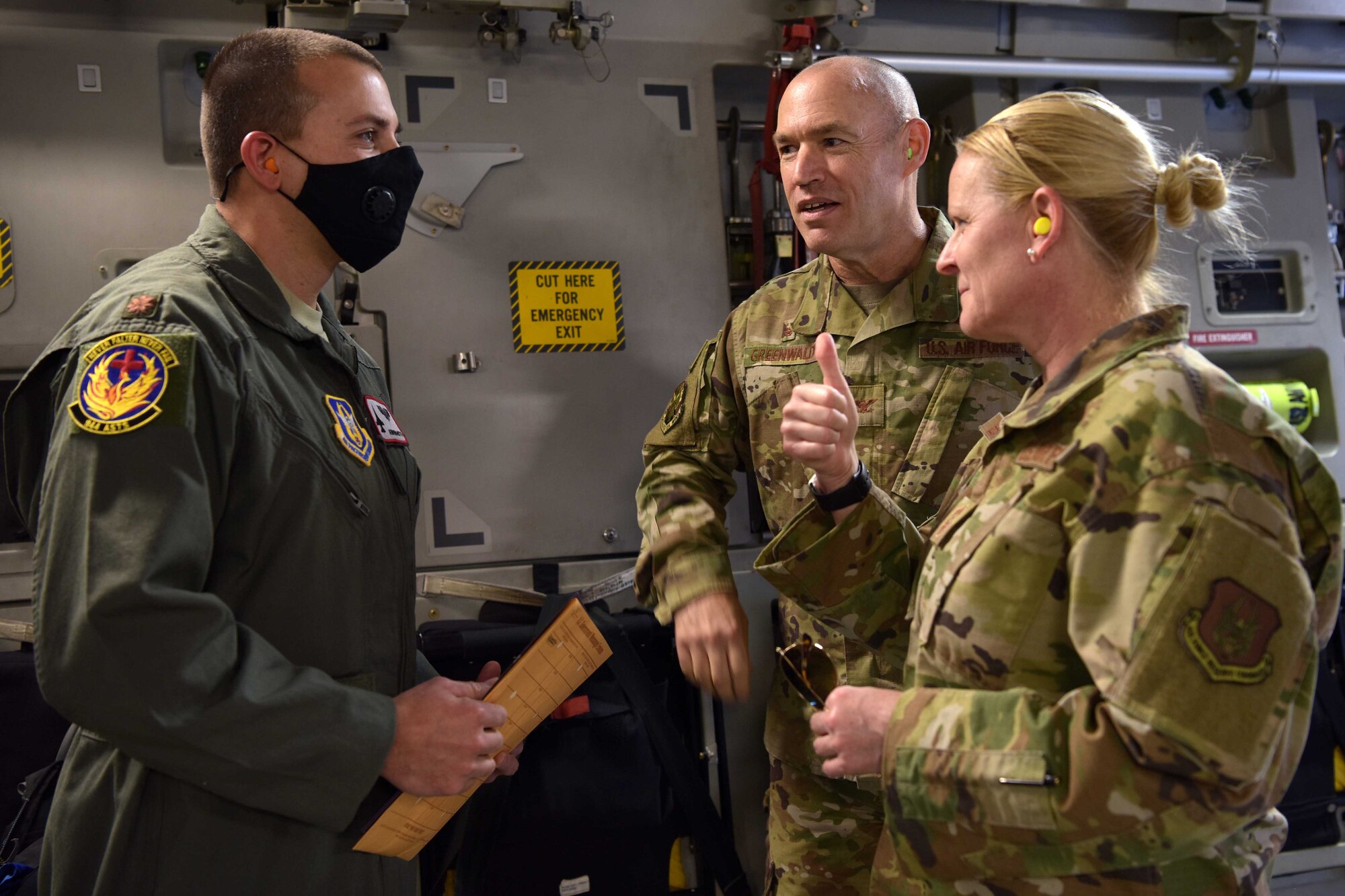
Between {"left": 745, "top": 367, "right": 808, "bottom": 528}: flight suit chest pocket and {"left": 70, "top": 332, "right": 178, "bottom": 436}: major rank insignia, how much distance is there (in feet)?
3.93

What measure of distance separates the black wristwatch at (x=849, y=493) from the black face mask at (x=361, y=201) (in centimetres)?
83

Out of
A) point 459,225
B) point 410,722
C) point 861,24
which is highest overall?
point 861,24

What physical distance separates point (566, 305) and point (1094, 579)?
6.05 ft

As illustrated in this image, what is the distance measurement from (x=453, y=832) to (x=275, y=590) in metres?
1.14

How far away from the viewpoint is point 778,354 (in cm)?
218

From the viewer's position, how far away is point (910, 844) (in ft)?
3.78

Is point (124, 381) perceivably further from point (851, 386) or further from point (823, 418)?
point (851, 386)

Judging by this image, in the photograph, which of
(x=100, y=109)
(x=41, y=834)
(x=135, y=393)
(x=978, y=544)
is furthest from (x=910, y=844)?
(x=100, y=109)

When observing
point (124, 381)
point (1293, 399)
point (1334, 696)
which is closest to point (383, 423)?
point (124, 381)

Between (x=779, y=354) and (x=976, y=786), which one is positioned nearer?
(x=976, y=786)

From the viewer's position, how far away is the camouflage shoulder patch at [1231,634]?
3.22 ft

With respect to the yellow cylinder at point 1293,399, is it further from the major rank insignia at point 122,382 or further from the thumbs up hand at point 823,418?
the major rank insignia at point 122,382

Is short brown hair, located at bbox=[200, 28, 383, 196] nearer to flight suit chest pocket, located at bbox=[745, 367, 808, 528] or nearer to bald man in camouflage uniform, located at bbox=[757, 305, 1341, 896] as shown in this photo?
flight suit chest pocket, located at bbox=[745, 367, 808, 528]

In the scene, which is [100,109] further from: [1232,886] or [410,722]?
[1232,886]
